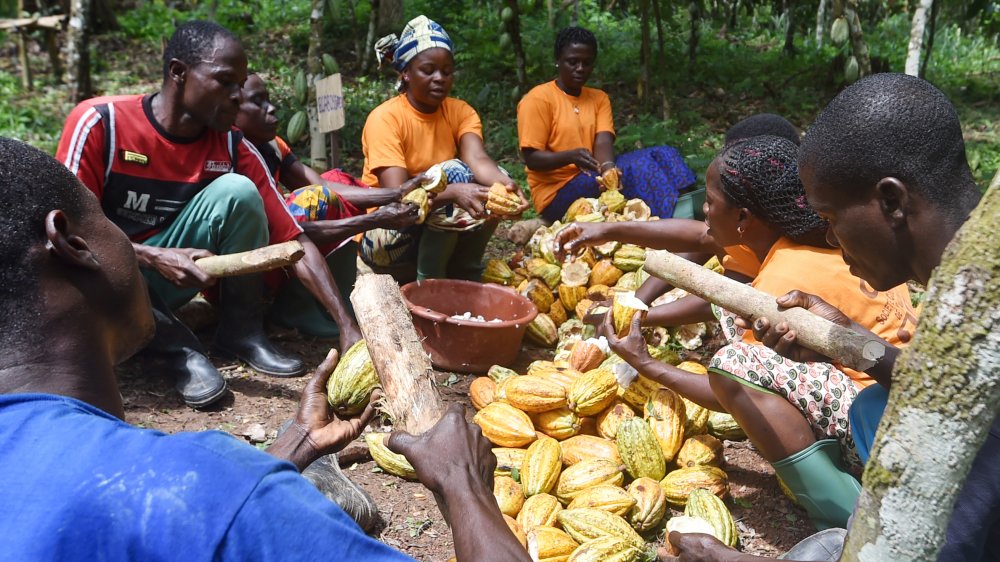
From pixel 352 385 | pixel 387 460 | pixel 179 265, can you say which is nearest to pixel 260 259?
pixel 179 265

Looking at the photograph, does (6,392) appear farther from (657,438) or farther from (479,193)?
(479,193)

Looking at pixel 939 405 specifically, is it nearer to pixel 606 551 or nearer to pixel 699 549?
pixel 699 549

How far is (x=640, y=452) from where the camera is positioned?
3.24m

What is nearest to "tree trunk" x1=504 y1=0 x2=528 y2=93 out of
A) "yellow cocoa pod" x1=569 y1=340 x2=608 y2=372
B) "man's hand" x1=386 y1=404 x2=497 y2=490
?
"yellow cocoa pod" x1=569 y1=340 x2=608 y2=372

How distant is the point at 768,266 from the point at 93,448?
8.15ft

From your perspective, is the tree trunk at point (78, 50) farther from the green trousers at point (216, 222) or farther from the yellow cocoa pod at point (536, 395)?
the yellow cocoa pod at point (536, 395)

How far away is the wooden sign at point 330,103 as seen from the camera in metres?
5.35

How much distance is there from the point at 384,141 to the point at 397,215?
0.82 m

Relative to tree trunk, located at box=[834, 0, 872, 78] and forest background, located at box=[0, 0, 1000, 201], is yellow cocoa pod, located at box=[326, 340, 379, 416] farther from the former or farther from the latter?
tree trunk, located at box=[834, 0, 872, 78]

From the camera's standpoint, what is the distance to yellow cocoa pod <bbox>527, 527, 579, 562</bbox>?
9.00ft

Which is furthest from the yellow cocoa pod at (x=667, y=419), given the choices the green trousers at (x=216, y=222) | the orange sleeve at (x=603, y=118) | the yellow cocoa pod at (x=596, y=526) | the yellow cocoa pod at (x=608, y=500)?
the orange sleeve at (x=603, y=118)

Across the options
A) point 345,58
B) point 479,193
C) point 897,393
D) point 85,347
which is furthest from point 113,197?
point 345,58

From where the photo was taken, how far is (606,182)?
230 inches

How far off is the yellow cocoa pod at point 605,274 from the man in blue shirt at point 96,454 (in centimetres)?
359
